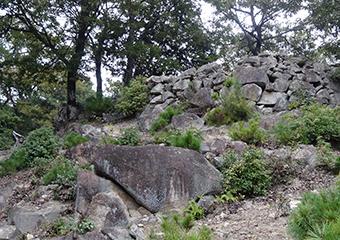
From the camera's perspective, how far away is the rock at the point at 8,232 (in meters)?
4.82

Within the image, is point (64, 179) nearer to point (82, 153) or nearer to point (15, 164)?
point (82, 153)

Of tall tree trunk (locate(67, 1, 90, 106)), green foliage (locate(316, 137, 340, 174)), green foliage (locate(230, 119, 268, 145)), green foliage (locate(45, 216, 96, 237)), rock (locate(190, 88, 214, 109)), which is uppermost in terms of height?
tall tree trunk (locate(67, 1, 90, 106))

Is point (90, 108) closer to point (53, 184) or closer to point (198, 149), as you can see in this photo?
point (53, 184)

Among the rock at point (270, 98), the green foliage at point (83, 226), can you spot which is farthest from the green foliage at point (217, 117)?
the green foliage at point (83, 226)

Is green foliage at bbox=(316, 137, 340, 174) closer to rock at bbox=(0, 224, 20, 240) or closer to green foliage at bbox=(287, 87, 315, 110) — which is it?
green foliage at bbox=(287, 87, 315, 110)

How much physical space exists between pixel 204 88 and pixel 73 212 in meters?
6.90

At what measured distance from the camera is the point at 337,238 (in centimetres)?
230

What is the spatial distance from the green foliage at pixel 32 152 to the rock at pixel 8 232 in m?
2.54

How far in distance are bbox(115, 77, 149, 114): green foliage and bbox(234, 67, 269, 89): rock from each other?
4.00 m

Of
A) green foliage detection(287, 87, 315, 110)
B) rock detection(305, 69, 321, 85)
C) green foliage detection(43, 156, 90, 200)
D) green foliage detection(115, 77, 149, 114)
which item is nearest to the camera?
green foliage detection(43, 156, 90, 200)

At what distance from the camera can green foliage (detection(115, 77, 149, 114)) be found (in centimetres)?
1123

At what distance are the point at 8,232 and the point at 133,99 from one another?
7348mm

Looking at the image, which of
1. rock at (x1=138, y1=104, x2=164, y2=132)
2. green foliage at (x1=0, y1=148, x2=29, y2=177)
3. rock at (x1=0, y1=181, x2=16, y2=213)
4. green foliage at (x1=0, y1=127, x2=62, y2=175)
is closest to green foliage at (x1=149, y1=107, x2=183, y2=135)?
rock at (x1=138, y1=104, x2=164, y2=132)

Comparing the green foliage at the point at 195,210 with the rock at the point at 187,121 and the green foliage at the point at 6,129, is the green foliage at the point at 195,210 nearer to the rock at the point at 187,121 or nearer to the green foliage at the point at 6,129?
the rock at the point at 187,121
